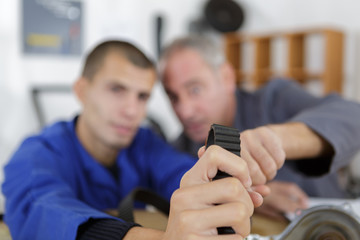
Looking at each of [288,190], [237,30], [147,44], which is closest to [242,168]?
[288,190]

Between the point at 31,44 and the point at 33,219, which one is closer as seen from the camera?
the point at 33,219

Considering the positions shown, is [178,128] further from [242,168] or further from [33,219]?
[242,168]

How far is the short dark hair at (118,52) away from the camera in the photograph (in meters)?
0.98

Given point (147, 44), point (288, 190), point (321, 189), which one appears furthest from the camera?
point (147, 44)

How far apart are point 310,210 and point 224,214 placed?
12 cm

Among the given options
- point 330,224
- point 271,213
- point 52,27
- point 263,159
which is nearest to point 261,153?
point 263,159

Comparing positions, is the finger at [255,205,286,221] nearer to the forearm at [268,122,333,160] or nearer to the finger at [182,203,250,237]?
the forearm at [268,122,333,160]

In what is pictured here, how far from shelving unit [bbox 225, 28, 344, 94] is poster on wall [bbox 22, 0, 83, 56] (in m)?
1.08

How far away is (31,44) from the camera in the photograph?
2.22 meters

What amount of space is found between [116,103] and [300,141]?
A: 1.70 ft

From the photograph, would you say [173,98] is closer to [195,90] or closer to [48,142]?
[195,90]

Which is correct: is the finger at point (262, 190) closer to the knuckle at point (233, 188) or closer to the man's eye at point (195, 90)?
the knuckle at point (233, 188)

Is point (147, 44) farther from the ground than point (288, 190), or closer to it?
farther from the ground

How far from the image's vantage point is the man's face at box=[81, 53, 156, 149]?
924 mm
